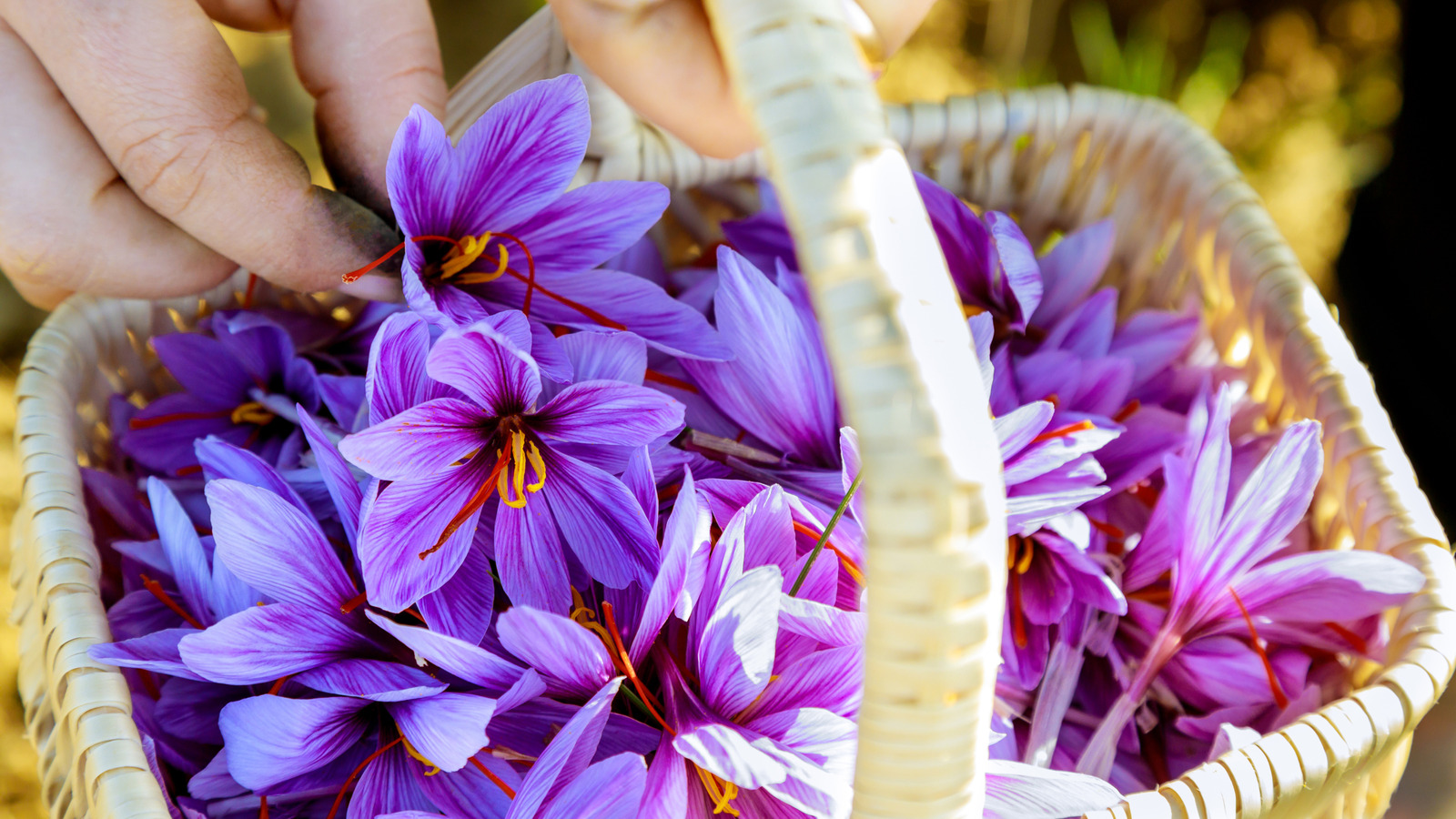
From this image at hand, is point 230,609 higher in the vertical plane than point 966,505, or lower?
lower

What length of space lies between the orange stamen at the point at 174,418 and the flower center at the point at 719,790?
0.87 ft

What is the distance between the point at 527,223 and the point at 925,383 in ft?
0.66

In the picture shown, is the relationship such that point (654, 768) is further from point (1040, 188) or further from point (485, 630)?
point (1040, 188)

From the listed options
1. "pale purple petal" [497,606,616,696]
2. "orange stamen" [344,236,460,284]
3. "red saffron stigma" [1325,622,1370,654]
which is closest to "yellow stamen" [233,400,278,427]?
"orange stamen" [344,236,460,284]

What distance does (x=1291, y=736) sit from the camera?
0.30 metres

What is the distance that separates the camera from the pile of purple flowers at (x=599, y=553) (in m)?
0.28

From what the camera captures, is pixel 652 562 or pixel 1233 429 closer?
pixel 652 562

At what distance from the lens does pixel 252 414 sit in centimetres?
42

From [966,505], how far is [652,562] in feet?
0.43

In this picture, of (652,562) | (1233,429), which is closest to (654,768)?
(652,562)

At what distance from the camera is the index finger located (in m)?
0.31

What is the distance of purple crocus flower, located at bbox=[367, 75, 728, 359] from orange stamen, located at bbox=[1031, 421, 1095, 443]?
12 centimetres

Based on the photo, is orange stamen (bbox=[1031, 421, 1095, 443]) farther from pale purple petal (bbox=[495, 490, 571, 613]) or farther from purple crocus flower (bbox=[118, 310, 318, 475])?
purple crocus flower (bbox=[118, 310, 318, 475])

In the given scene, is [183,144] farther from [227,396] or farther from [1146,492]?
[1146,492]
